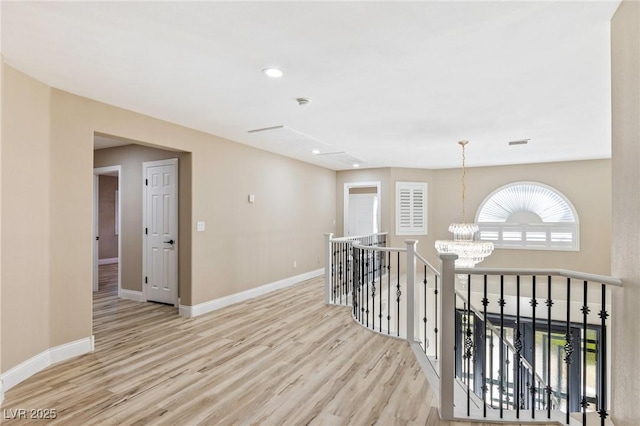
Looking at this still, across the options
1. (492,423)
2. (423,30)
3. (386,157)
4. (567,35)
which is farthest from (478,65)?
(386,157)

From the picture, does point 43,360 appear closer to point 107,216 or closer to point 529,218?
point 107,216

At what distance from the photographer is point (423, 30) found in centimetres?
217

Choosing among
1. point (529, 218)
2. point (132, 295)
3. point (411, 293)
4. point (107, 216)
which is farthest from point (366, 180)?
point (107, 216)

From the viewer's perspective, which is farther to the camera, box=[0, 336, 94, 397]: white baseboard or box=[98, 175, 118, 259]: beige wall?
box=[98, 175, 118, 259]: beige wall

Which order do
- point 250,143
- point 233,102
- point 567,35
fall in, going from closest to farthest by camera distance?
point 567,35 < point 233,102 < point 250,143

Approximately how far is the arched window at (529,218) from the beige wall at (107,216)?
32.0 ft

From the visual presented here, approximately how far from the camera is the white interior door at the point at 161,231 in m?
5.05

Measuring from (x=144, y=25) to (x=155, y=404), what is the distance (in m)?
2.70

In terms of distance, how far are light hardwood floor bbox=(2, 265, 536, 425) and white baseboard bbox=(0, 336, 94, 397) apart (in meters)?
0.06

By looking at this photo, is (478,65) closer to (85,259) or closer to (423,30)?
(423,30)

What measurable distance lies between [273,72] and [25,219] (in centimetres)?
254

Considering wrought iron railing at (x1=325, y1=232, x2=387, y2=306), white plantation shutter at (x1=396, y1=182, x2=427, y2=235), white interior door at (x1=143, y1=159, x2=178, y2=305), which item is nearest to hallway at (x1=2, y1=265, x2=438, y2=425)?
white interior door at (x1=143, y1=159, x2=178, y2=305)

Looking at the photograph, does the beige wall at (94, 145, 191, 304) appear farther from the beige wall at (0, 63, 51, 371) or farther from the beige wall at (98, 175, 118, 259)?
the beige wall at (98, 175, 118, 259)

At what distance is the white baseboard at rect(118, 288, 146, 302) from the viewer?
5.48 metres
